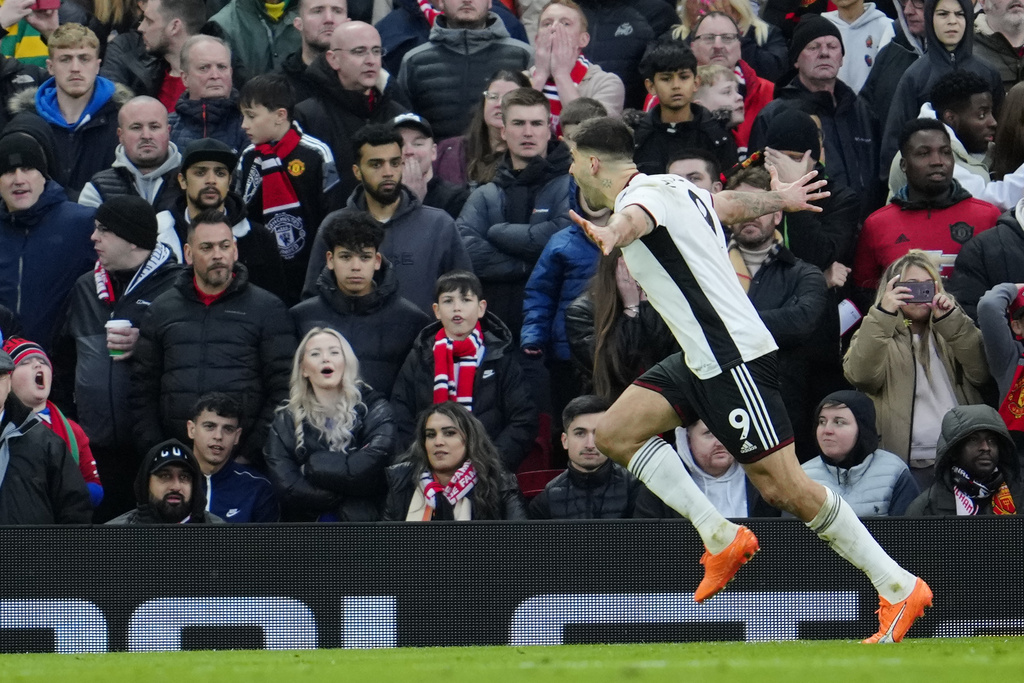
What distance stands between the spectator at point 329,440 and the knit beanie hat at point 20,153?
1.98m

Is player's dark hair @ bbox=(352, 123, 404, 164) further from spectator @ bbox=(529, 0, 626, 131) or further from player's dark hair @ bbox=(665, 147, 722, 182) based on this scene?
player's dark hair @ bbox=(665, 147, 722, 182)

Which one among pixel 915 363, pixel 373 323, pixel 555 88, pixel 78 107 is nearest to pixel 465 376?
pixel 373 323

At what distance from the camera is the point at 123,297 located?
27.6 ft

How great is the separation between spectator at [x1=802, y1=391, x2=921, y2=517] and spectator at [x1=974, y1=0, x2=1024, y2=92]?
3.39m

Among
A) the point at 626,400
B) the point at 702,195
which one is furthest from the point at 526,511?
the point at 702,195

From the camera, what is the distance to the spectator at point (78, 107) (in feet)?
30.6

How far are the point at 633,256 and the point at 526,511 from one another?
1.90 m

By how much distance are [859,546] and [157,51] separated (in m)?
5.96

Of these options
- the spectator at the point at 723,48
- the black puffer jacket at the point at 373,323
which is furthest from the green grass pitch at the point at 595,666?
the spectator at the point at 723,48

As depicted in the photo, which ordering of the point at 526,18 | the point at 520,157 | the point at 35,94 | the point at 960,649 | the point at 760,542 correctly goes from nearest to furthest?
the point at 960,649, the point at 760,542, the point at 520,157, the point at 35,94, the point at 526,18

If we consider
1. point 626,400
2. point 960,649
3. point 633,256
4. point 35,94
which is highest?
point 35,94

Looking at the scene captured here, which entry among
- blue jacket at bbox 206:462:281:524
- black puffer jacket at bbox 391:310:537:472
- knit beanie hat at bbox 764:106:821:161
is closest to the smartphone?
knit beanie hat at bbox 764:106:821:161

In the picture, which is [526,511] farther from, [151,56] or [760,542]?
[151,56]

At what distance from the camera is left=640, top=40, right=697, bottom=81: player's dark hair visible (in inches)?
350
